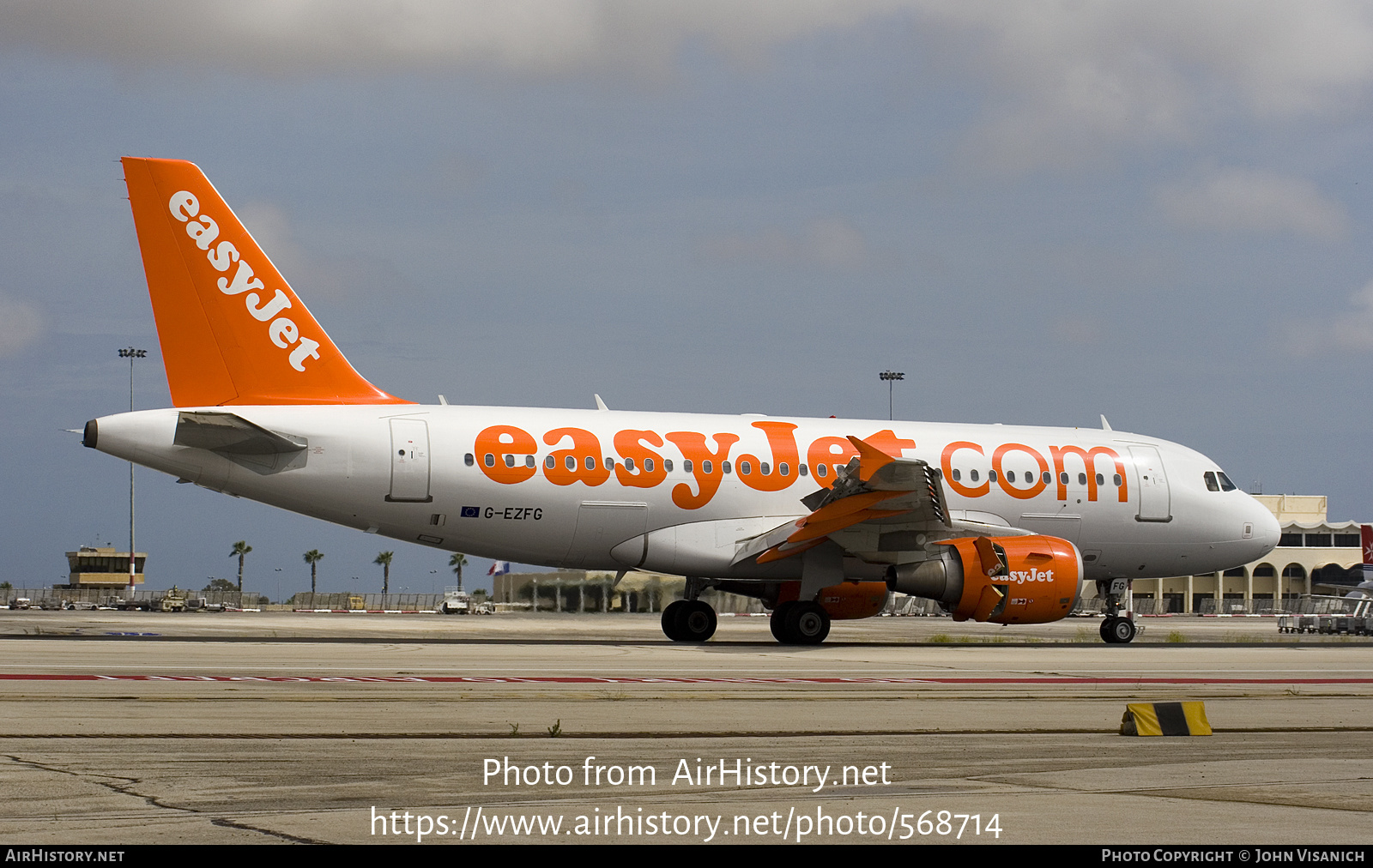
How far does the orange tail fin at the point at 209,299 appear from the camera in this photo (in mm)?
22906

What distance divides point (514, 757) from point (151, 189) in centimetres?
1702

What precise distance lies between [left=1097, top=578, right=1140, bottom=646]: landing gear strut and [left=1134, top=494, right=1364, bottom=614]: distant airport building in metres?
61.1

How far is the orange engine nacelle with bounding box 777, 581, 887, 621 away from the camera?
1014 inches

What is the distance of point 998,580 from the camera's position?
23.2 metres

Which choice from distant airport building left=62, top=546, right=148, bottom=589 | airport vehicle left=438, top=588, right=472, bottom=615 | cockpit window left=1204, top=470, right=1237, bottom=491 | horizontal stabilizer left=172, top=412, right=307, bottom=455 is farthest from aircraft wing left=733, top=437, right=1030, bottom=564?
distant airport building left=62, top=546, right=148, bottom=589

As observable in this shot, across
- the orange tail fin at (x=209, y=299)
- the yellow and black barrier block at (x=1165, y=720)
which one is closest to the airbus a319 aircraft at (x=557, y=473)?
the orange tail fin at (x=209, y=299)


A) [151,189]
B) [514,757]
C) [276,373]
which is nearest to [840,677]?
[514,757]

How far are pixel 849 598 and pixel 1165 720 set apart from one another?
14868 mm

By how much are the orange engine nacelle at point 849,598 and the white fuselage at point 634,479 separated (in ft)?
3.79

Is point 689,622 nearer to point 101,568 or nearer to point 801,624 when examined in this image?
point 801,624

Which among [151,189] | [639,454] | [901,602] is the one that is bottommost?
[901,602]

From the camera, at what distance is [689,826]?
21.5ft

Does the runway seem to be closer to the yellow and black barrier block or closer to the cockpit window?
the yellow and black barrier block

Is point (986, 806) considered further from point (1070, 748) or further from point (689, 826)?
point (1070, 748)
